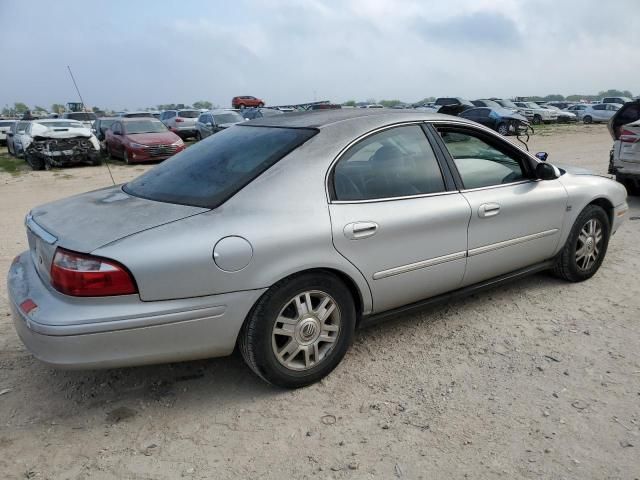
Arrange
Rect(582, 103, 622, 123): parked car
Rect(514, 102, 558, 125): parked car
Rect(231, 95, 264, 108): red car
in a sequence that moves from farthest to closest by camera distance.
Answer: Rect(231, 95, 264, 108): red car
Rect(582, 103, 622, 123): parked car
Rect(514, 102, 558, 125): parked car

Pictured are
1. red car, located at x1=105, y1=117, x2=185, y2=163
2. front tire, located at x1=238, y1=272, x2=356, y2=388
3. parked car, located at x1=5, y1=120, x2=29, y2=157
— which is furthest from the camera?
parked car, located at x1=5, y1=120, x2=29, y2=157

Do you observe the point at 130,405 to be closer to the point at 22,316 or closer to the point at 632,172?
the point at 22,316

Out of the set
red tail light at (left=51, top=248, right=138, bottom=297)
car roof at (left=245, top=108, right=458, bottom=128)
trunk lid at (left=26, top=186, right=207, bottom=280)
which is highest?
car roof at (left=245, top=108, right=458, bottom=128)

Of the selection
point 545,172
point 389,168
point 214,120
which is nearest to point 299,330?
point 389,168

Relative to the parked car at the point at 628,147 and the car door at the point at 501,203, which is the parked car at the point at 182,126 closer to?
the parked car at the point at 628,147

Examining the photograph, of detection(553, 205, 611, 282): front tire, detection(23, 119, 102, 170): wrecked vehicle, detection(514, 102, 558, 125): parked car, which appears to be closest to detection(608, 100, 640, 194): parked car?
detection(553, 205, 611, 282): front tire

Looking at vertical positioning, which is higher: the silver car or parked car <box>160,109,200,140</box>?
the silver car

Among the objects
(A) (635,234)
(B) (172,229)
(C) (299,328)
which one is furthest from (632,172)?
(B) (172,229)

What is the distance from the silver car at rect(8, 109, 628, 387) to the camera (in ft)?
8.18

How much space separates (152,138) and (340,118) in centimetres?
1336

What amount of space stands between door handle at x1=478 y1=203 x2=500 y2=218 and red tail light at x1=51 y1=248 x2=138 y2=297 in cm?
226

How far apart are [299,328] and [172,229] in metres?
0.86

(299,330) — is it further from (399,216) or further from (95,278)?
(95,278)

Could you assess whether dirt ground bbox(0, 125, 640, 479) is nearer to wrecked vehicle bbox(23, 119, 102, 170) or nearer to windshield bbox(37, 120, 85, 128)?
wrecked vehicle bbox(23, 119, 102, 170)
